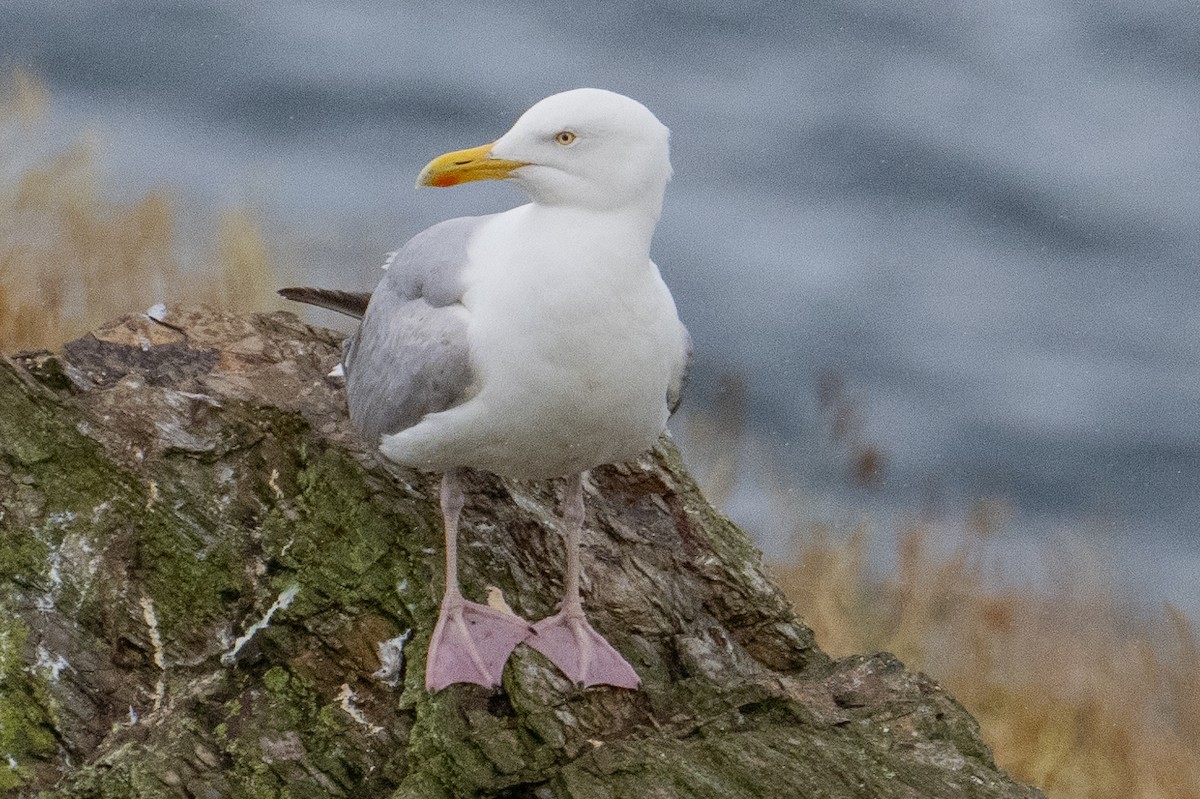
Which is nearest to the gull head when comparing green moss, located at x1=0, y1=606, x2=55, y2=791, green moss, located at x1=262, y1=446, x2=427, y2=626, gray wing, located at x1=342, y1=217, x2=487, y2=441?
gray wing, located at x1=342, y1=217, x2=487, y2=441

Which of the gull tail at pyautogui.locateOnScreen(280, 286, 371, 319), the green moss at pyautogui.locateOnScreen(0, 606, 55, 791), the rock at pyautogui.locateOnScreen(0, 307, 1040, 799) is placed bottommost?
the green moss at pyautogui.locateOnScreen(0, 606, 55, 791)

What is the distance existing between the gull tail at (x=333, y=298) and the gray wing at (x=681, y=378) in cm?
149

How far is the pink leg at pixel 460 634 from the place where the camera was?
5047 mm

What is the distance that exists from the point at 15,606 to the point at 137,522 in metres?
0.50

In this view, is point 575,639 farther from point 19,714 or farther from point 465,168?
point 19,714

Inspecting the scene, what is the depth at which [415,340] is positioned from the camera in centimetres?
516

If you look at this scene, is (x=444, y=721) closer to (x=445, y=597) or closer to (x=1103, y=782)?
(x=445, y=597)

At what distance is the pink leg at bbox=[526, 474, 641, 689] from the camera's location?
17.2ft

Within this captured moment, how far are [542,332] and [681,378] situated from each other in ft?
2.44

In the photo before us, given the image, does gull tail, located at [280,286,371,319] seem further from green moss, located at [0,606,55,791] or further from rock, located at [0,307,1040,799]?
green moss, located at [0,606,55,791]

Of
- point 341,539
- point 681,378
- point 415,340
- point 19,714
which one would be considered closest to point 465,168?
point 415,340

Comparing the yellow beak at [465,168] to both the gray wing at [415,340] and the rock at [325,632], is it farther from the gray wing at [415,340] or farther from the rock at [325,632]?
the rock at [325,632]

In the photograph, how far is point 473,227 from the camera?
Result: 17.7ft

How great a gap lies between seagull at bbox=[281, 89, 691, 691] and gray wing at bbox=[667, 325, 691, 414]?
17mm
